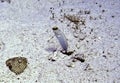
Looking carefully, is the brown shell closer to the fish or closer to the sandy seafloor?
the sandy seafloor

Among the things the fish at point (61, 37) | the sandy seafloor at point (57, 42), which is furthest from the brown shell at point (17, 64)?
the fish at point (61, 37)

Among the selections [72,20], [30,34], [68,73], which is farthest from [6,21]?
[68,73]

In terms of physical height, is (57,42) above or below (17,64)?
above

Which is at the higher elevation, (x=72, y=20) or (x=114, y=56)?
(x=72, y=20)

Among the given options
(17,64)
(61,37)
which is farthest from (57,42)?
(17,64)

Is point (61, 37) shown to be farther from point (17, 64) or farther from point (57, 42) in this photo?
point (17, 64)

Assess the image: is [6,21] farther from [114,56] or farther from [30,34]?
[114,56]

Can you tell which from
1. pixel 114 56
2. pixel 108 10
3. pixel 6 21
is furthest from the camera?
pixel 108 10

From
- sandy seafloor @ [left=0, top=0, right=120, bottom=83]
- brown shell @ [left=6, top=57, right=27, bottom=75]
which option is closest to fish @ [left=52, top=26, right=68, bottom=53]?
sandy seafloor @ [left=0, top=0, right=120, bottom=83]
